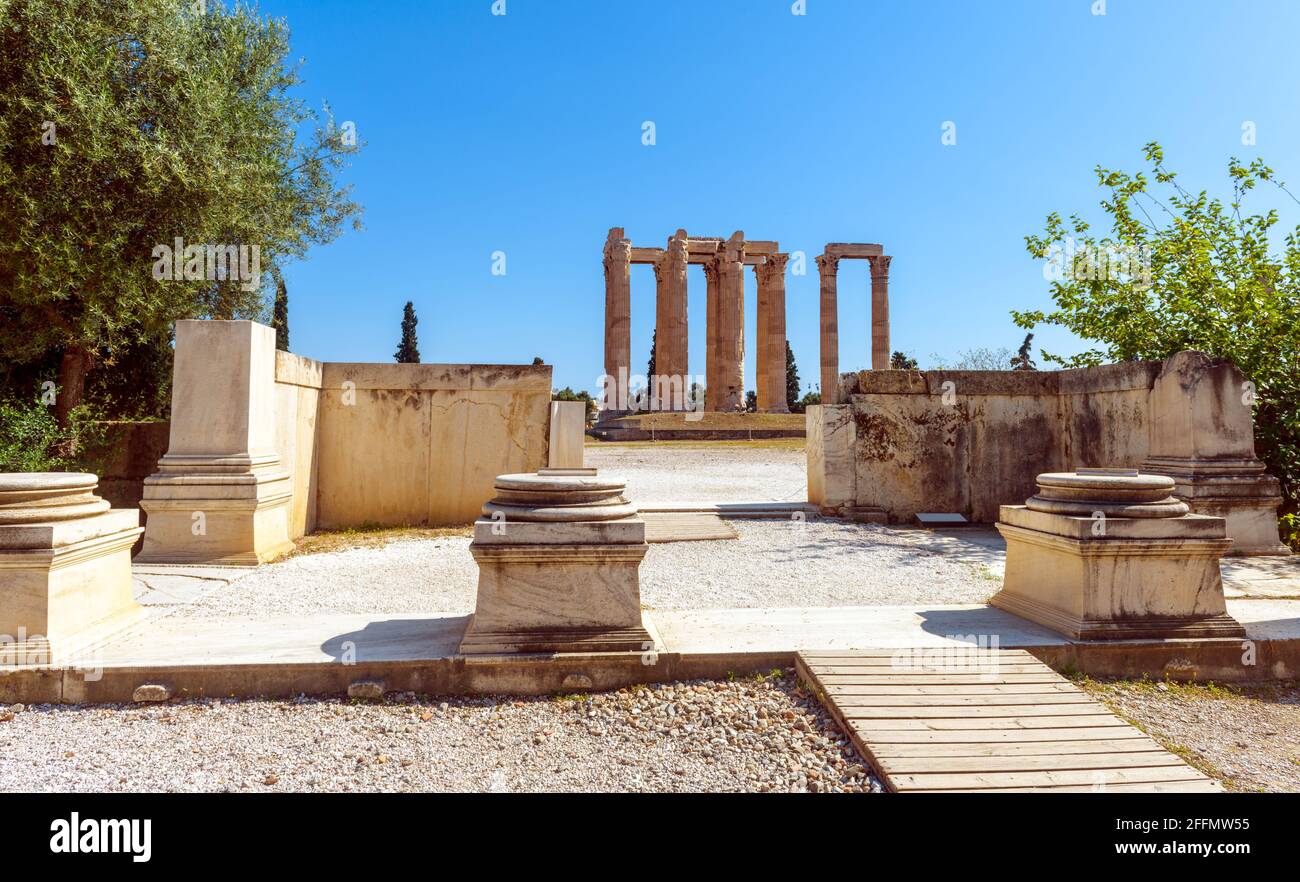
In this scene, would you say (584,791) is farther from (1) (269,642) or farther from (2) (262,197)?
(2) (262,197)

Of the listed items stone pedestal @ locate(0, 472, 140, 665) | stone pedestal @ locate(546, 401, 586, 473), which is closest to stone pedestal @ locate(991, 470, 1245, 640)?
stone pedestal @ locate(0, 472, 140, 665)

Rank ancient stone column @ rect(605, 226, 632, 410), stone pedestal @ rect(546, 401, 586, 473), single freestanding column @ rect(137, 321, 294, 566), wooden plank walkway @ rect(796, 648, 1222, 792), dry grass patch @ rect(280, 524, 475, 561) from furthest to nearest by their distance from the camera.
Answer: ancient stone column @ rect(605, 226, 632, 410) → stone pedestal @ rect(546, 401, 586, 473) → dry grass patch @ rect(280, 524, 475, 561) → single freestanding column @ rect(137, 321, 294, 566) → wooden plank walkway @ rect(796, 648, 1222, 792)

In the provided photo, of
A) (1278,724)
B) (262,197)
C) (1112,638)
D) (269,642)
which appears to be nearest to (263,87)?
(262,197)

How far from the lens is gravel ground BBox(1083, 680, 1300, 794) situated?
3096 mm

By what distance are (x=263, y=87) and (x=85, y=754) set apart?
1154cm

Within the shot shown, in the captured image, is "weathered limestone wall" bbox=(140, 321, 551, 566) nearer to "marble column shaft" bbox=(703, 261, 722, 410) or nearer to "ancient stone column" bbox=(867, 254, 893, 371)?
"marble column shaft" bbox=(703, 261, 722, 410)

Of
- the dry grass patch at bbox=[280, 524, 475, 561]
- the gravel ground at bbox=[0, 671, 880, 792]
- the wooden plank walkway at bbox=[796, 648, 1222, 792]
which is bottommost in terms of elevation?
the gravel ground at bbox=[0, 671, 880, 792]

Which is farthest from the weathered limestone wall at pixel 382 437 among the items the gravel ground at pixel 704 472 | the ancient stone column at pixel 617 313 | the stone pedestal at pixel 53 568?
the ancient stone column at pixel 617 313

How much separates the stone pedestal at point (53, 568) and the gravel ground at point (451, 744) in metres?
0.40

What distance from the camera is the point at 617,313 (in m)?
33.1

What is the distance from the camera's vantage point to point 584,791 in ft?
9.54

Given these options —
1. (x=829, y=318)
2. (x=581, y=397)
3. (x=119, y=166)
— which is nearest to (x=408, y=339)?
(x=581, y=397)

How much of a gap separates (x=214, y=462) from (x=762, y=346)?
30383 millimetres

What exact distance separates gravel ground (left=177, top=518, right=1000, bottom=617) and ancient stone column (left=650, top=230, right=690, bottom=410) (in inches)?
959
